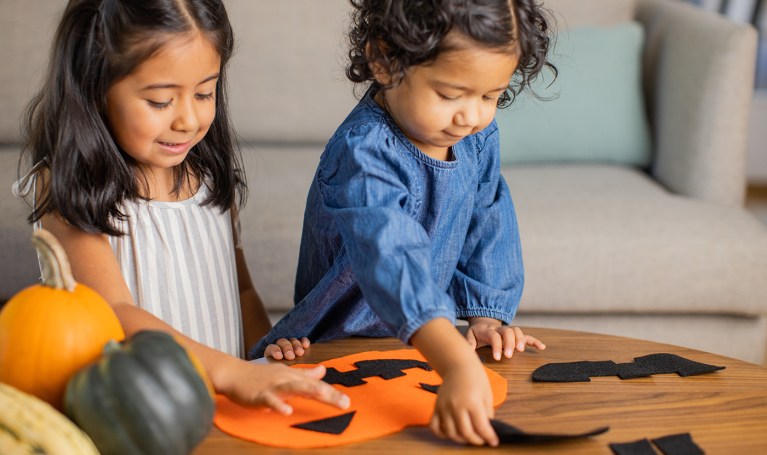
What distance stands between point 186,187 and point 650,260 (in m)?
1.26

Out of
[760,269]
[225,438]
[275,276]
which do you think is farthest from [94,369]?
[760,269]

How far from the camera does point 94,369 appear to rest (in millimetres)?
812

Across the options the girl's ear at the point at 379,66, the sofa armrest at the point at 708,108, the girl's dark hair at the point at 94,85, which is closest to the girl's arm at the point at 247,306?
the girl's dark hair at the point at 94,85

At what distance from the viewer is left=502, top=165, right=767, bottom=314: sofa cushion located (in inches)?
86.5

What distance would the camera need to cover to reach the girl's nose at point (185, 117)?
119 centimetres

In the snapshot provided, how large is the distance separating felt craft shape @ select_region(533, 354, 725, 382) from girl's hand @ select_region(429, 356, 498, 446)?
0.61 ft

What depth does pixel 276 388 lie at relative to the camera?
37.7 inches

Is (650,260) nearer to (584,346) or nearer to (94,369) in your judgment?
(584,346)

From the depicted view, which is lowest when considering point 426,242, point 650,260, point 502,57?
point 650,260

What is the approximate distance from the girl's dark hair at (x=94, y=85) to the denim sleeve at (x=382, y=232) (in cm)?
26

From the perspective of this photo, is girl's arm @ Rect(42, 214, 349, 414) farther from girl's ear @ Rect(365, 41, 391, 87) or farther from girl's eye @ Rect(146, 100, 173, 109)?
girl's ear @ Rect(365, 41, 391, 87)

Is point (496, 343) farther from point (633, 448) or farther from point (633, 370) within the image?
point (633, 448)

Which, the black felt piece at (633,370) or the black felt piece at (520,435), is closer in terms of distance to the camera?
the black felt piece at (520,435)

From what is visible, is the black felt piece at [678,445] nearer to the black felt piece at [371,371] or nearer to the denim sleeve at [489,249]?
the black felt piece at [371,371]
